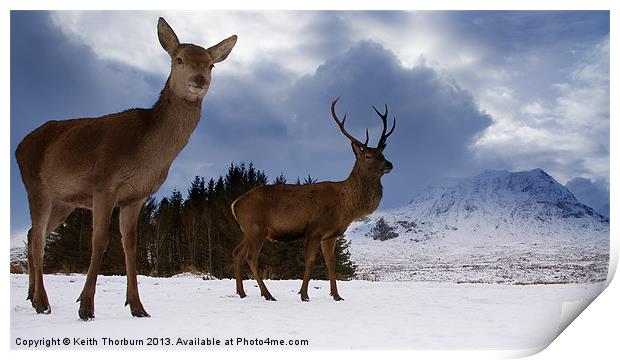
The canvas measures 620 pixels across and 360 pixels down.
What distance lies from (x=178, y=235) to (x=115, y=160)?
2.17 metres

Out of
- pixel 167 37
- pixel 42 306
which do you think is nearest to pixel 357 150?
pixel 167 37

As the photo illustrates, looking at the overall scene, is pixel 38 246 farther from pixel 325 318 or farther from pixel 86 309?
pixel 325 318

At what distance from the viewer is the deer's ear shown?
4152 millimetres

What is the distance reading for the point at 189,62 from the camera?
396 centimetres

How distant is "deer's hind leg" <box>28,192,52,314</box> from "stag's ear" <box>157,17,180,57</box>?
4.35ft

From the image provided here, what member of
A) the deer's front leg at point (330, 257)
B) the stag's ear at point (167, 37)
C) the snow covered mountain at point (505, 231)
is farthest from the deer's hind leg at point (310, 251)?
the stag's ear at point (167, 37)

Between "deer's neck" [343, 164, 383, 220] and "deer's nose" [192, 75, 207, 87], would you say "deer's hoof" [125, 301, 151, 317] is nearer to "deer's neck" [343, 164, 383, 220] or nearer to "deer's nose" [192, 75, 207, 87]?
"deer's nose" [192, 75, 207, 87]

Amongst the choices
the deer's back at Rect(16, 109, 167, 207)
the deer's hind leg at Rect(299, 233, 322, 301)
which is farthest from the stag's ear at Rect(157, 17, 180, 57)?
the deer's hind leg at Rect(299, 233, 322, 301)

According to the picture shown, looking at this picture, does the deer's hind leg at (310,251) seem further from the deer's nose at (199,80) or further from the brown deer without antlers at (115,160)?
the deer's nose at (199,80)

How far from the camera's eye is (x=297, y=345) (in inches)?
157

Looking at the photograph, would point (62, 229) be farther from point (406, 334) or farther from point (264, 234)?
point (406, 334)

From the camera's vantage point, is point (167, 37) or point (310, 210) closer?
point (167, 37)
